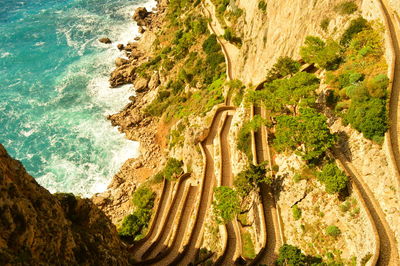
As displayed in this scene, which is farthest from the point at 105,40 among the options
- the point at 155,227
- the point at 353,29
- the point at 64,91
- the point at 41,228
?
the point at 41,228

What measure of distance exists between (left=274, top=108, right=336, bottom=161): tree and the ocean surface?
3528 cm

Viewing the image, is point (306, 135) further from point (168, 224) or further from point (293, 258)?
point (168, 224)

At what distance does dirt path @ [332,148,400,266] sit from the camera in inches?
1084

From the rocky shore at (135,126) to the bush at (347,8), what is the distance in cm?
3603

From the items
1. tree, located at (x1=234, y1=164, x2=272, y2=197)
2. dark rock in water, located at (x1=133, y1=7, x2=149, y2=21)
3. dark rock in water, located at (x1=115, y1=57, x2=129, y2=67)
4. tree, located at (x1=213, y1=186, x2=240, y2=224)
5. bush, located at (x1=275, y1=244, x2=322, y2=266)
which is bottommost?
bush, located at (x1=275, y1=244, x2=322, y2=266)

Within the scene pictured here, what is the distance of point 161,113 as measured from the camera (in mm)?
70500

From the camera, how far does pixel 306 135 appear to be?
34906 mm

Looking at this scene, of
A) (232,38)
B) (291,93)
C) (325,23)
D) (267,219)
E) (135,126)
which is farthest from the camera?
(135,126)

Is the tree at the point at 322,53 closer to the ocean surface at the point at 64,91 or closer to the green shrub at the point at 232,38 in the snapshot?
the green shrub at the point at 232,38

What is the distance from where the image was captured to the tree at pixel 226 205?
36688 mm

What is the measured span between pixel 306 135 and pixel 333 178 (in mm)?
4970

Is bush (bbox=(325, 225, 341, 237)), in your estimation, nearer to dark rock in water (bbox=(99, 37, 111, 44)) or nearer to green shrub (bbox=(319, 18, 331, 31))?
green shrub (bbox=(319, 18, 331, 31))

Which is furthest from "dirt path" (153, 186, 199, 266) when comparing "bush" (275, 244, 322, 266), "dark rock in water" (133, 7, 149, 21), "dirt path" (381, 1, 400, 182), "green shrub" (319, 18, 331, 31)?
"dark rock in water" (133, 7, 149, 21)

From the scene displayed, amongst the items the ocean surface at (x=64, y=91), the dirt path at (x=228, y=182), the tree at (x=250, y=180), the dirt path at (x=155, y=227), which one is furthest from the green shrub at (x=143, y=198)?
the tree at (x=250, y=180)
